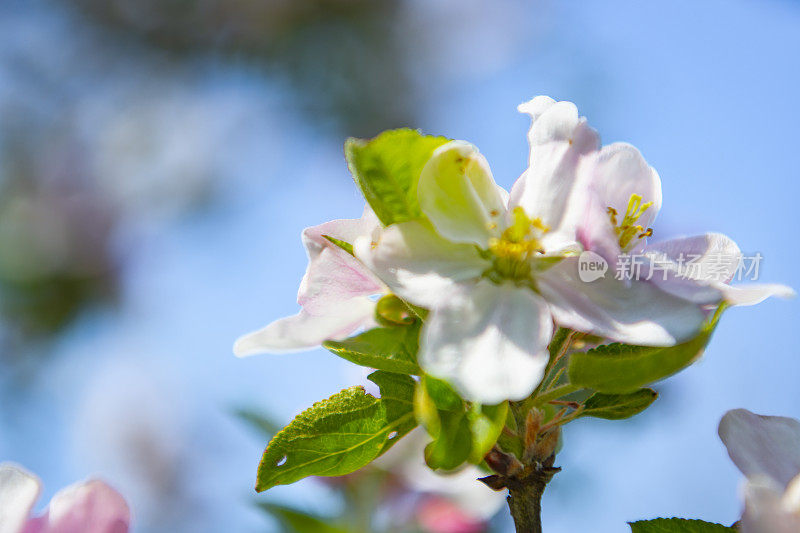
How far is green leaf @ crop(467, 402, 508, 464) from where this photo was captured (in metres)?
0.38

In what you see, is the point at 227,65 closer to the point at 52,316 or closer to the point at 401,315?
the point at 52,316

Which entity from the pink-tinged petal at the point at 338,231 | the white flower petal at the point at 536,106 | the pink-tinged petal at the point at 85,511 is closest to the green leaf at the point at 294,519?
the pink-tinged petal at the point at 85,511

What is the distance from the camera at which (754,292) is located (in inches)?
15.9

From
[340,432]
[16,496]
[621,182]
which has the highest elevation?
[621,182]

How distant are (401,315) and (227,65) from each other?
2.65 meters

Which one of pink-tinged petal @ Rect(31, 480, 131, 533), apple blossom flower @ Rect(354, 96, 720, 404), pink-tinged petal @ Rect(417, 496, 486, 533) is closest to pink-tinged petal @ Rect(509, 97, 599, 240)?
apple blossom flower @ Rect(354, 96, 720, 404)

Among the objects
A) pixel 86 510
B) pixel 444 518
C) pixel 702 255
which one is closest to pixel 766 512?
pixel 702 255

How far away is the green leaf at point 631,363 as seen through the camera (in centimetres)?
37

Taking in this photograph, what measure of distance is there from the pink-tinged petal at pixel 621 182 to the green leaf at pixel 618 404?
0.29 feet

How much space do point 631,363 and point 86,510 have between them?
340 millimetres

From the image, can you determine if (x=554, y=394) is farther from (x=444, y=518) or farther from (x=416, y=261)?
(x=444, y=518)

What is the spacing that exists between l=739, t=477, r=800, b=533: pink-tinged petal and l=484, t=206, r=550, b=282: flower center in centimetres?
17

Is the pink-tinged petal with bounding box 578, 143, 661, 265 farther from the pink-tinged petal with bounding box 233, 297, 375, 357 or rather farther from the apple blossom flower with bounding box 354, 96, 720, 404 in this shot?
the pink-tinged petal with bounding box 233, 297, 375, 357

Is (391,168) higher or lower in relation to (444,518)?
higher
